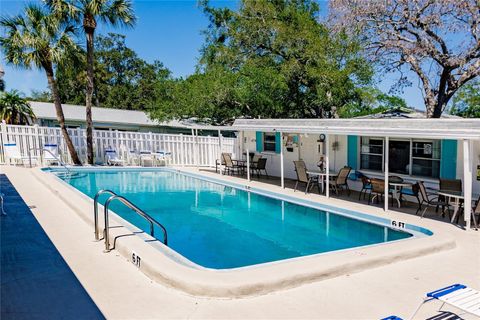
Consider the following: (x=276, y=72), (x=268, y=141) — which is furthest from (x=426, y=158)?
(x=276, y=72)

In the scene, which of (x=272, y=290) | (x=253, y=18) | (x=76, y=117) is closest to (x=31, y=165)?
(x=76, y=117)

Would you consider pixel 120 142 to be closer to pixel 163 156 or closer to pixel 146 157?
pixel 146 157

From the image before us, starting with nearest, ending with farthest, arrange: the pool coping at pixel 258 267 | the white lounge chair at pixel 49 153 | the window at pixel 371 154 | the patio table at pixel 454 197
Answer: the pool coping at pixel 258 267 → the patio table at pixel 454 197 → the window at pixel 371 154 → the white lounge chair at pixel 49 153

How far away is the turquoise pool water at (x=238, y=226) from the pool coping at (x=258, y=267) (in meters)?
1.43

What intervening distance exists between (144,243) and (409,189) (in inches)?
315

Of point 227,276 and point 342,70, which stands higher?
point 342,70

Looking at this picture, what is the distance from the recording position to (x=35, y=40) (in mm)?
15266

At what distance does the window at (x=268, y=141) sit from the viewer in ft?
53.5

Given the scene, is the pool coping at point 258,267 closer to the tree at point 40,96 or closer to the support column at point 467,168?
the support column at point 467,168

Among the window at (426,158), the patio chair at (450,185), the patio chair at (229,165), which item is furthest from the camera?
the patio chair at (229,165)

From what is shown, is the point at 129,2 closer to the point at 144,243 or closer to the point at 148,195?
the point at 148,195

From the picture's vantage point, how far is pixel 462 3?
15.4 metres

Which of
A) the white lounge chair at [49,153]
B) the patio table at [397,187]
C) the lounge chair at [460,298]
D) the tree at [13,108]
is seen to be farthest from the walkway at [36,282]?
the tree at [13,108]

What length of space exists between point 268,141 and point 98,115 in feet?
44.6
